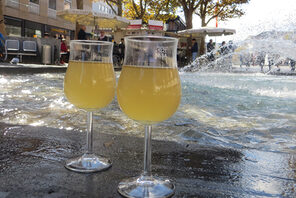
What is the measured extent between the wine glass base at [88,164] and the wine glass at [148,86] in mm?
213

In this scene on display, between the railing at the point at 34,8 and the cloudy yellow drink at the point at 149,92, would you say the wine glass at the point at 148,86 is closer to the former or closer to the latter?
the cloudy yellow drink at the point at 149,92

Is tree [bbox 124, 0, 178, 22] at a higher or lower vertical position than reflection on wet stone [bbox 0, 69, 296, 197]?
higher

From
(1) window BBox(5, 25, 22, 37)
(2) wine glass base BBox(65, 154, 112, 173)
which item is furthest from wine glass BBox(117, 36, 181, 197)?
(1) window BBox(5, 25, 22, 37)

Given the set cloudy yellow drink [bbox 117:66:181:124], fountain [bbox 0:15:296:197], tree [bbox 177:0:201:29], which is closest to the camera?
cloudy yellow drink [bbox 117:66:181:124]

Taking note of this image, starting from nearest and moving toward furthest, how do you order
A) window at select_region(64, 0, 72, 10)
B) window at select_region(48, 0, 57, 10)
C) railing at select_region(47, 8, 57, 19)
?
railing at select_region(47, 8, 57, 19)
window at select_region(48, 0, 57, 10)
window at select_region(64, 0, 72, 10)

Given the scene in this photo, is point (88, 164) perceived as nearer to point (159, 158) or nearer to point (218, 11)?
point (159, 158)

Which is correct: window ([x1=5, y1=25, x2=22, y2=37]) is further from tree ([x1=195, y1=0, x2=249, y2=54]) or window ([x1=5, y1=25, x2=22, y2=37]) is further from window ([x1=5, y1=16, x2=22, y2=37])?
tree ([x1=195, y1=0, x2=249, y2=54])

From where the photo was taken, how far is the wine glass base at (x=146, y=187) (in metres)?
1.12

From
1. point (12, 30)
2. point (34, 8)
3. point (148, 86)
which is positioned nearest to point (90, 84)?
point (148, 86)

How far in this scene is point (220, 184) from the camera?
1229mm

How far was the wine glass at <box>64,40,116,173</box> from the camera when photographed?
1.36 m

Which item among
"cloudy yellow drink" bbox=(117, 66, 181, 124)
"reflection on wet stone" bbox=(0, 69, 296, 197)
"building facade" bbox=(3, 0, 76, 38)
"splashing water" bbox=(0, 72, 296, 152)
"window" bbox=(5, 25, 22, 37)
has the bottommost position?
"splashing water" bbox=(0, 72, 296, 152)

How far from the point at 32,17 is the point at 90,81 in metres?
29.5

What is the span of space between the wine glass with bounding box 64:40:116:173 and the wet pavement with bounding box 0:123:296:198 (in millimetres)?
90
